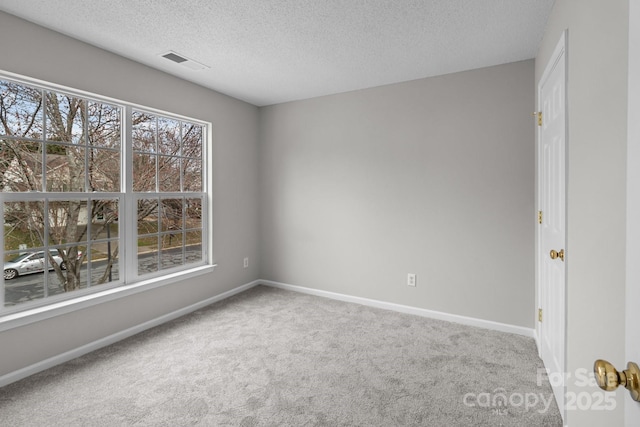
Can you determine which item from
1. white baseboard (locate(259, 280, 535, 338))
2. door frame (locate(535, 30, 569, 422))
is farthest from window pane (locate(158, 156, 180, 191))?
door frame (locate(535, 30, 569, 422))

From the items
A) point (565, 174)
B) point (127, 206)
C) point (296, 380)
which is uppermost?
point (565, 174)

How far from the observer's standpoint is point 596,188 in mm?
1229

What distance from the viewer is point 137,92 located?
2.97 metres

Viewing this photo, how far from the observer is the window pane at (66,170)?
2479mm

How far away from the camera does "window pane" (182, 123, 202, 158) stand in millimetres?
3553

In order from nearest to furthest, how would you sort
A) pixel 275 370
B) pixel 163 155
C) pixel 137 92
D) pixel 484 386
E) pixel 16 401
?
pixel 16 401, pixel 484 386, pixel 275 370, pixel 137 92, pixel 163 155

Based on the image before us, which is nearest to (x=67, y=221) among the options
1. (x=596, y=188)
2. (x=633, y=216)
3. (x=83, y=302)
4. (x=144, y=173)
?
(x=83, y=302)

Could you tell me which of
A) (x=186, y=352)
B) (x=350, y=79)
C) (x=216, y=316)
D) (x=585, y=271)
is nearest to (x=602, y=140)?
(x=585, y=271)

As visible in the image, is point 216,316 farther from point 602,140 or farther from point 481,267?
point 602,140

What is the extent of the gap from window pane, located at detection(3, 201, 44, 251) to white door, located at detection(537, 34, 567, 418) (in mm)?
3565

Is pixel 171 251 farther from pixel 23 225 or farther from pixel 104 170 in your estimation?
pixel 23 225

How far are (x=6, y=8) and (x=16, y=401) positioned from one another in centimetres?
259

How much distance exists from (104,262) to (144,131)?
52.0 inches

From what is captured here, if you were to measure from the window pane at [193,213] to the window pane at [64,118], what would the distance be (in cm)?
118
